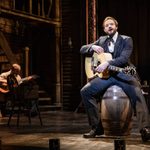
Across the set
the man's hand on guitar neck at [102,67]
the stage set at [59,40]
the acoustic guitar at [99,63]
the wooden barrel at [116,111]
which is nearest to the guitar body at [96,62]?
the acoustic guitar at [99,63]

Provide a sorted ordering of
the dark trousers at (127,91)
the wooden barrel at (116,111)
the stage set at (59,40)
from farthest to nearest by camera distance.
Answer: the stage set at (59,40), the dark trousers at (127,91), the wooden barrel at (116,111)

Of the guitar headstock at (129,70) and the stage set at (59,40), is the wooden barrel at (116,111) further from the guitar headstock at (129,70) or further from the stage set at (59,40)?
the stage set at (59,40)

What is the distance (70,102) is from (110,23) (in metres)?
10.2

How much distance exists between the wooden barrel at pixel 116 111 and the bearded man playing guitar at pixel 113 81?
0.13 metres

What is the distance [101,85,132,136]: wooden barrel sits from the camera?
678 centimetres

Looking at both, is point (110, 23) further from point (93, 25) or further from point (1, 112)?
point (1, 112)

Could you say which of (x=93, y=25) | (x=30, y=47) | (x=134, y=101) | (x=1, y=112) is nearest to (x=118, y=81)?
(x=134, y=101)

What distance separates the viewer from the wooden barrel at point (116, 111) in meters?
6.78

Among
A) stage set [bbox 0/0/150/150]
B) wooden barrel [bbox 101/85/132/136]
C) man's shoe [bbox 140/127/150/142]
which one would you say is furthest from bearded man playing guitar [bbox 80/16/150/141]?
stage set [bbox 0/0/150/150]

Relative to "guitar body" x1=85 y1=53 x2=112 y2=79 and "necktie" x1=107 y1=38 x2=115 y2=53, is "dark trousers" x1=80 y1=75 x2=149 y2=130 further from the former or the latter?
"necktie" x1=107 y1=38 x2=115 y2=53

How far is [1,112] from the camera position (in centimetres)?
1438

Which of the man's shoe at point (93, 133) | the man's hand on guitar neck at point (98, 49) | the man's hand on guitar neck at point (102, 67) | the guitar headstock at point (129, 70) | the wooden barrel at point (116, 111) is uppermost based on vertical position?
the man's hand on guitar neck at point (98, 49)

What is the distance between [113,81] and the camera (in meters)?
6.96

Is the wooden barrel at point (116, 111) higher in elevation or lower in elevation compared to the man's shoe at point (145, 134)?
higher
